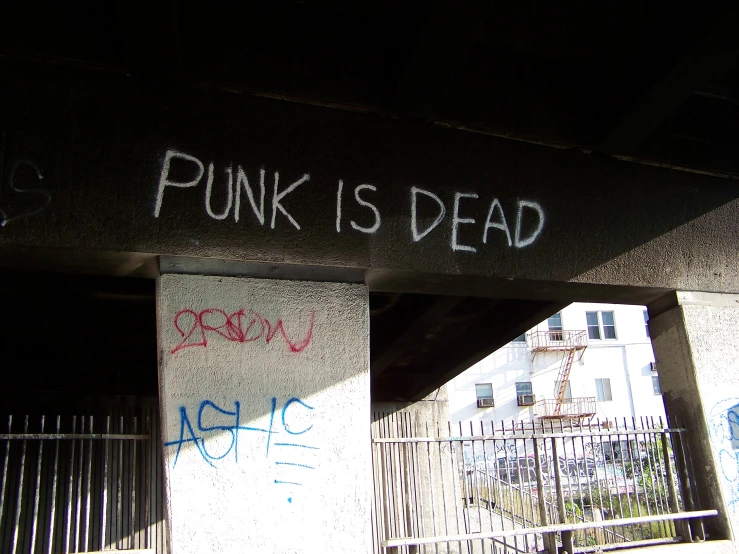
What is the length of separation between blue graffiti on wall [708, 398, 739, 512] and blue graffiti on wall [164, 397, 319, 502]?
3898 mm

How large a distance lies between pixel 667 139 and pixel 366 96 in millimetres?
3176

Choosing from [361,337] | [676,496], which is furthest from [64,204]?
[676,496]

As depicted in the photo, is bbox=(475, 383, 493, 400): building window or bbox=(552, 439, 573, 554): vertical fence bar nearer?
bbox=(552, 439, 573, 554): vertical fence bar

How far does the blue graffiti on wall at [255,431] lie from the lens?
4.44m

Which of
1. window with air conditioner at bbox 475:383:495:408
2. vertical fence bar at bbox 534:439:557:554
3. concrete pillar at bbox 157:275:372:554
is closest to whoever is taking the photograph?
concrete pillar at bbox 157:275:372:554

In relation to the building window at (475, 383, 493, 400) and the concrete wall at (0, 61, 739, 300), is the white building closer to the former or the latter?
the building window at (475, 383, 493, 400)

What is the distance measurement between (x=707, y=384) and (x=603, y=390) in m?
30.0

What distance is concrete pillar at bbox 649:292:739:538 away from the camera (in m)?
5.98

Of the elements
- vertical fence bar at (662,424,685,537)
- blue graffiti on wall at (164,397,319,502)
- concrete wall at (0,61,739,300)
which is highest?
concrete wall at (0,61,739,300)

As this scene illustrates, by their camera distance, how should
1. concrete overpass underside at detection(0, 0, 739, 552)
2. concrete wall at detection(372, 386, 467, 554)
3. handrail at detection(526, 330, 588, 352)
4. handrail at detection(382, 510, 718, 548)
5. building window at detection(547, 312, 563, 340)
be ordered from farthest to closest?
building window at detection(547, 312, 563, 340) < handrail at detection(526, 330, 588, 352) < concrete wall at detection(372, 386, 467, 554) < handrail at detection(382, 510, 718, 548) < concrete overpass underside at detection(0, 0, 739, 552)

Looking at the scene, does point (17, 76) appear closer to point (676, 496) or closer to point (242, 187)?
point (242, 187)

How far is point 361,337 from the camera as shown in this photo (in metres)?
5.09

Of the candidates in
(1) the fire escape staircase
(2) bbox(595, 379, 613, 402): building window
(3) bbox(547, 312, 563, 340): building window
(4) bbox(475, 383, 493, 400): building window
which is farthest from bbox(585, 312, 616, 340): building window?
(4) bbox(475, 383, 493, 400): building window

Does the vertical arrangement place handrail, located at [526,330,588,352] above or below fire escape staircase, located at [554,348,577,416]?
above
